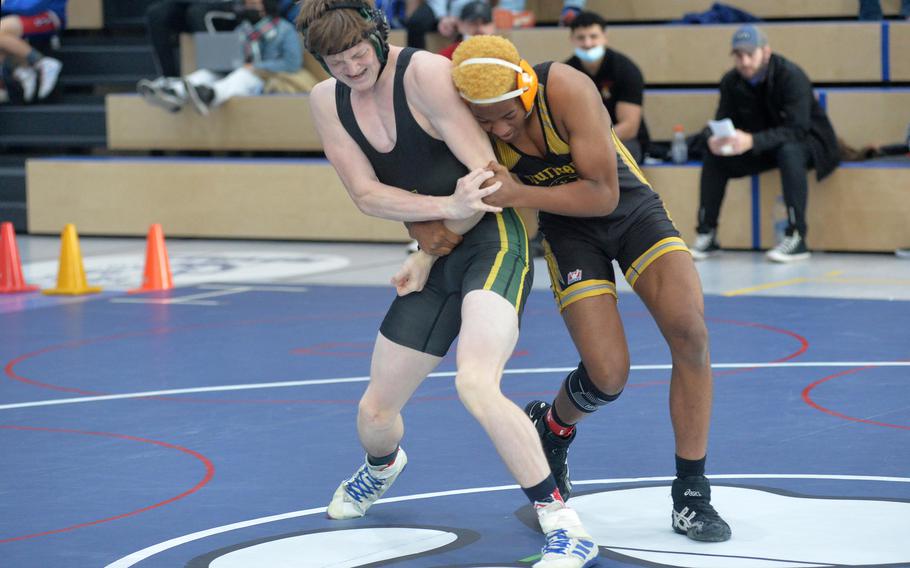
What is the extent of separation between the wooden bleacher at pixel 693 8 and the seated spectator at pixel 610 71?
102 inches

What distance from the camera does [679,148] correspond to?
37.7 ft

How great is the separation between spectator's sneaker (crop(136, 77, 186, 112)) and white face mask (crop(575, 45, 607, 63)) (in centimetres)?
396

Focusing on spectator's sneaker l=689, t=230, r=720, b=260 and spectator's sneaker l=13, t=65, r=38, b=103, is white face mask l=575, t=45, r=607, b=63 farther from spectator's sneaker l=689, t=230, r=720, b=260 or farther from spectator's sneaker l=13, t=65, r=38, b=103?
spectator's sneaker l=13, t=65, r=38, b=103

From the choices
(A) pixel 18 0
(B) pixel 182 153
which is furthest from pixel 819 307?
(A) pixel 18 0

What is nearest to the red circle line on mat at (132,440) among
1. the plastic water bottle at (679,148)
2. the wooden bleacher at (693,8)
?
the plastic water bottle at (679,148)

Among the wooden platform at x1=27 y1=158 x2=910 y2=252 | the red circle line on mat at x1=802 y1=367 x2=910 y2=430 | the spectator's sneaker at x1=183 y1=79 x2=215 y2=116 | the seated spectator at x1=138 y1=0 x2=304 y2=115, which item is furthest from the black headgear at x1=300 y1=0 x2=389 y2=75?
the spectator's sneaker at x1=183 y1=79 x2=215 y2=116

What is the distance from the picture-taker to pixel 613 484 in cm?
485

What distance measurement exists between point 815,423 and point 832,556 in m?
1.72

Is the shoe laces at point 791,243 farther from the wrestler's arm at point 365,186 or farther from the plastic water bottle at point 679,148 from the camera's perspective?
the wrestler's arm at point 365,186

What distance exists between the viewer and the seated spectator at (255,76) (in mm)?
13172

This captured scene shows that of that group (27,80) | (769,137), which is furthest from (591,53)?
(27,80)

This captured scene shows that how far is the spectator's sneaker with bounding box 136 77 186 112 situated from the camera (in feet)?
42.8

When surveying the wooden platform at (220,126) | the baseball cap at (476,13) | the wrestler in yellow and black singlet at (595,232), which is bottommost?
the wooden platform at (220,126)

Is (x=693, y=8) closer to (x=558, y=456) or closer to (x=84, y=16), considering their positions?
(x=84, y=16)
